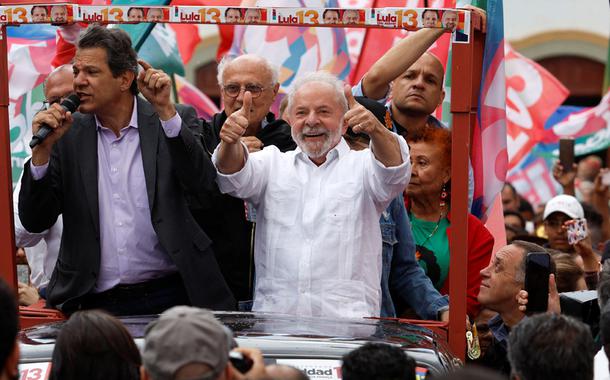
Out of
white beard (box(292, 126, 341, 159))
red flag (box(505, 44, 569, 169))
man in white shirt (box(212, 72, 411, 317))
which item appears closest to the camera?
man in white shirt (box(212, 72, 411, 317))

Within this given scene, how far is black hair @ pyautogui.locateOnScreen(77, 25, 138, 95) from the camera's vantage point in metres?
5.53

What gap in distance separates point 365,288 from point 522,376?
1.69m

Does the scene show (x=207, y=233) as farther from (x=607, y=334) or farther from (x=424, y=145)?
(x=607, y=334)

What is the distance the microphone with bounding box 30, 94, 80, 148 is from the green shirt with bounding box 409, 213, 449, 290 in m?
1.81

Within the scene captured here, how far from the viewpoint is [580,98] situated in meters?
23.3

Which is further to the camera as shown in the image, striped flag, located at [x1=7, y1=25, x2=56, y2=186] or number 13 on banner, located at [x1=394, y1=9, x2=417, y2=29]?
striped flag, located at [x1=7, y1=25, x2=56, y2=186]

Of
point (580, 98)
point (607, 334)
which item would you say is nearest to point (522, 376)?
point (607, 334)

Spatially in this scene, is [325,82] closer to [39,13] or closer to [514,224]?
[39,13]

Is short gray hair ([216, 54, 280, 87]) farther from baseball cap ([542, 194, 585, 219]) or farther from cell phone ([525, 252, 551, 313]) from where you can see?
baseball cap ([542, 194, 585, 219])

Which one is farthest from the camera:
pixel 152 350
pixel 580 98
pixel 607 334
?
pixel 580 98

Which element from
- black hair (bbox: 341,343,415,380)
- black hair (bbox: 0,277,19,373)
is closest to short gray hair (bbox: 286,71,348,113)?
black hair (bbox: 341,343,415,380)

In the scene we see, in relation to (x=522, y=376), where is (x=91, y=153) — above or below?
above

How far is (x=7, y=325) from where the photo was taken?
11.2 feet

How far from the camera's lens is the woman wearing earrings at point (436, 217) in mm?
6188
